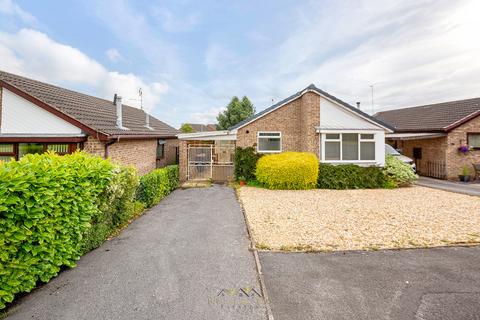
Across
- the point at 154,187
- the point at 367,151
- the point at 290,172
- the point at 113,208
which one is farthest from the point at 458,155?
the point at 113,208

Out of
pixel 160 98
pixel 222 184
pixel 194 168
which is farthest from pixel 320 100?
pixel 160 98

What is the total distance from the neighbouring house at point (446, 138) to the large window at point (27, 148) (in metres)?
17.8

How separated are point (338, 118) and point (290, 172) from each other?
5155 mm

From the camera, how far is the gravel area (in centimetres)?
498

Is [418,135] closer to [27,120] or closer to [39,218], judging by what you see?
[39,218]

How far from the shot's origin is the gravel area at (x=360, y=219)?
4984mm

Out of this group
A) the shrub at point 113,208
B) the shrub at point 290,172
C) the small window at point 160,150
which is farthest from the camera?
the small window at point 160,150

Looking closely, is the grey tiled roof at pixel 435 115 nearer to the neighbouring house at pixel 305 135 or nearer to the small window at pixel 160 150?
the neighbouring house at pixel 305 135

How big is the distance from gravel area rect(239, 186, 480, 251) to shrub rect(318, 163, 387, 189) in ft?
3.84

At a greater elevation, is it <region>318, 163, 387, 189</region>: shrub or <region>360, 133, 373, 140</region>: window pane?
<region>360, 133, 373, 140</region>: window pane

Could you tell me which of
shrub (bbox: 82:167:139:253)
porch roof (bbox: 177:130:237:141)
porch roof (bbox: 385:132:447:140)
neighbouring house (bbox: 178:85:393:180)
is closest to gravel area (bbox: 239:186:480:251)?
neighbouring house (bbox: 178:85:393:180)

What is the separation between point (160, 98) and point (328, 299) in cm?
2276

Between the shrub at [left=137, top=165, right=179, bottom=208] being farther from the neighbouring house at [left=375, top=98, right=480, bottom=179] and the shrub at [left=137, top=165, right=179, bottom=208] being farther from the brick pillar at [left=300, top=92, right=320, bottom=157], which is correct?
the neighbouring house at [left=375, top=98, right=480, bottom=179]

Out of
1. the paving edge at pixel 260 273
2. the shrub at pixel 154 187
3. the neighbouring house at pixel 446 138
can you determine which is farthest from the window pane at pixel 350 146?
the shrub at pixel 154 187
